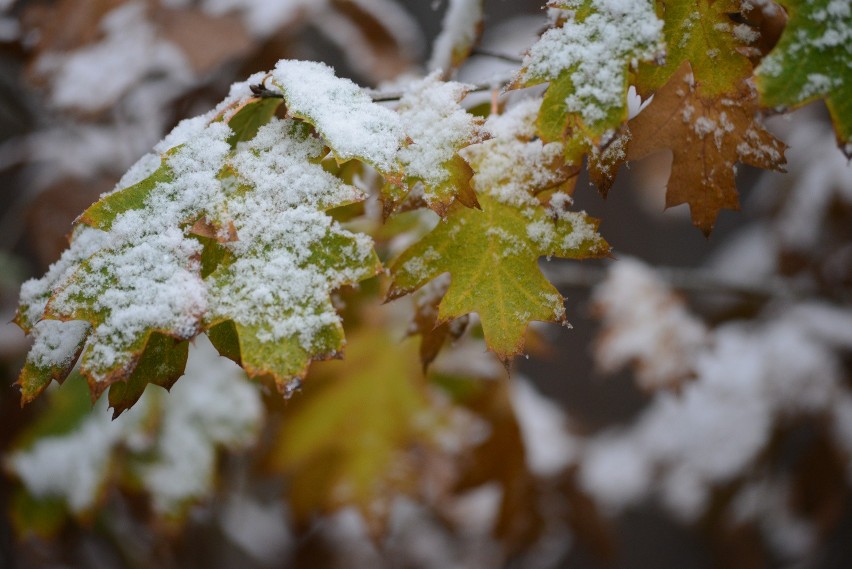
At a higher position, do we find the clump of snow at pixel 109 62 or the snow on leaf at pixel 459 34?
the clump of snow at pixel 109 62

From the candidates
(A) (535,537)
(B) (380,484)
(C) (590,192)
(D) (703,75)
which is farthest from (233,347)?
(C) (590,192)

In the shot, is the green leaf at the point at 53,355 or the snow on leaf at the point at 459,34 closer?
the green leaf at the point at 53,355

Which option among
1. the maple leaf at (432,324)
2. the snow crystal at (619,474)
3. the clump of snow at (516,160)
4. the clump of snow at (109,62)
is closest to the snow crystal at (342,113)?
the clump of snow at (516,160)

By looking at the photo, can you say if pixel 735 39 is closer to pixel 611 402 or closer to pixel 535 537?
pixel 535 537

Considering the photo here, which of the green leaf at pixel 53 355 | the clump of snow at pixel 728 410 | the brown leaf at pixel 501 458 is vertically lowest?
the clump of snow at pixel 728 410

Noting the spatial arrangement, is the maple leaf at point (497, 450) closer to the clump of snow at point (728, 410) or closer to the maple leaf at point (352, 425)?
the maple leaf at point (352, 425)

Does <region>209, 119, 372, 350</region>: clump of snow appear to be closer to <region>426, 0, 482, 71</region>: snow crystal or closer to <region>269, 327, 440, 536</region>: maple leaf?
<region>426, 0, 482, 71</region>: snow crystal
